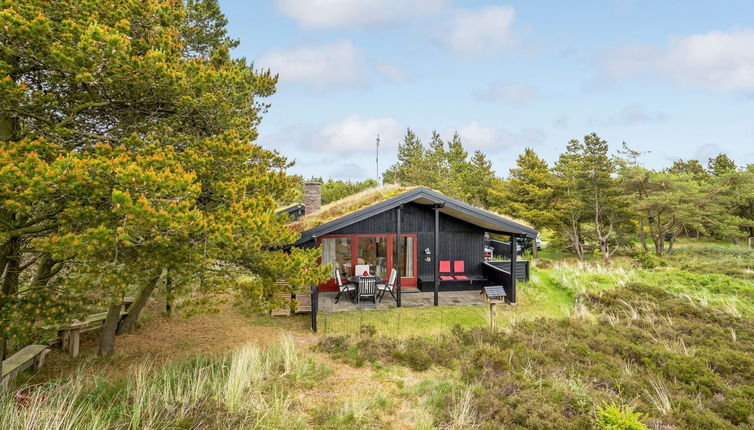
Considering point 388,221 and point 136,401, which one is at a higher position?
point 388,221

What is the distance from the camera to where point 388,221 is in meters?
12.1

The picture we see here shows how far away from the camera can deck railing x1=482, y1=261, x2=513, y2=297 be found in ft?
37.2

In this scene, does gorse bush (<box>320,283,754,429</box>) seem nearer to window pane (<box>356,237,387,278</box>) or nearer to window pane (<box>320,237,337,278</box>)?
window pane (<box>320,237,337,278</box>)

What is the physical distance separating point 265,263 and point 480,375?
3899 millimetres

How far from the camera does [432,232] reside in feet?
41.5

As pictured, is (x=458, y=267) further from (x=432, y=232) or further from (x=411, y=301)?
(x=411, y=301)

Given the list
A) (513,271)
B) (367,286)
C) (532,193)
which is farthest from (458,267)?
(532,193)

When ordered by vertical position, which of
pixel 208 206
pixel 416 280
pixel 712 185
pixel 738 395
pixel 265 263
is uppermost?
pixel 712 185

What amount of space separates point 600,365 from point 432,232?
23.5 ft

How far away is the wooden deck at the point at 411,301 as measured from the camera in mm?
10539

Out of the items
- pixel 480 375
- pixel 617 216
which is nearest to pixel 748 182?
pixel 617 216

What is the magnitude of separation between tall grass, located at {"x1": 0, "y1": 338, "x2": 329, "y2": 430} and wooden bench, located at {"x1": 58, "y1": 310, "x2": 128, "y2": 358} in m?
2.11

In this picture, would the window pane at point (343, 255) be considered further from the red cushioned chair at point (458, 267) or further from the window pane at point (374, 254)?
the red cushioned chair at point (458, 267)

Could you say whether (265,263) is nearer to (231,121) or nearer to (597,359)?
(231,121)
